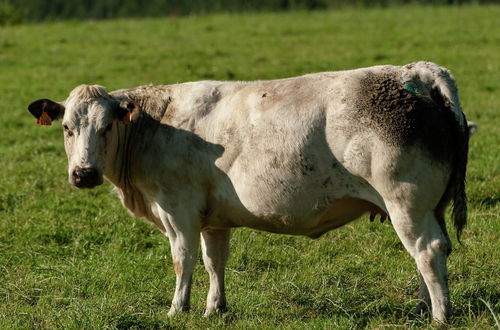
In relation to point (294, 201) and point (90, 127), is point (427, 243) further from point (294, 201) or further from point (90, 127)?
point (90, 127)

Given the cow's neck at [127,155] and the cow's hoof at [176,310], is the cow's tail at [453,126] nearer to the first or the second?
the cow's hoof at [176,310]

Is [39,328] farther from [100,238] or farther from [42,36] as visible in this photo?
[42,36]

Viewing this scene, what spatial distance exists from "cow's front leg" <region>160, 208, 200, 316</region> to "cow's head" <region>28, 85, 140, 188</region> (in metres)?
0.69

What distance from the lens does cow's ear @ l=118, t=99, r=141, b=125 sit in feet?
24.3

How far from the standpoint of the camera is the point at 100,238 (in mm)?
9836

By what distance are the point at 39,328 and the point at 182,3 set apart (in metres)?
29.2

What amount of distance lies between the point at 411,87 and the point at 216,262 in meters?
2.29

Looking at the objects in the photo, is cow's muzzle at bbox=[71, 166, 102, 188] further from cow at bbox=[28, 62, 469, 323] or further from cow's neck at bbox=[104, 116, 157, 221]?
cow's neck at bbox=[104, 116, 157, 221]

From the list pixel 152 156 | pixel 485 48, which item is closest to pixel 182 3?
pixel 485 48

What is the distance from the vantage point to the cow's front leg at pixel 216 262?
25.0 feet

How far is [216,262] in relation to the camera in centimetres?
777

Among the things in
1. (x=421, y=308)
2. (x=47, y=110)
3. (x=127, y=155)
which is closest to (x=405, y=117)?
(x=421, y=308)

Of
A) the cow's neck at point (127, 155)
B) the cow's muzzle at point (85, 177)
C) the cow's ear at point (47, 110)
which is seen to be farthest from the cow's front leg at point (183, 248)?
the cow's ear at point (47, 110)

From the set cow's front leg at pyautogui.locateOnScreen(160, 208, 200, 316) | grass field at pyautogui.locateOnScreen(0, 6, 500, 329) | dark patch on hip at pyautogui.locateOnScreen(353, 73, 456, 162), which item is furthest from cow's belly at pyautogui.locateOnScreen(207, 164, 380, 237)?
grass field at pyautogui.locateOnScreen(0, 6, 500, 329)
